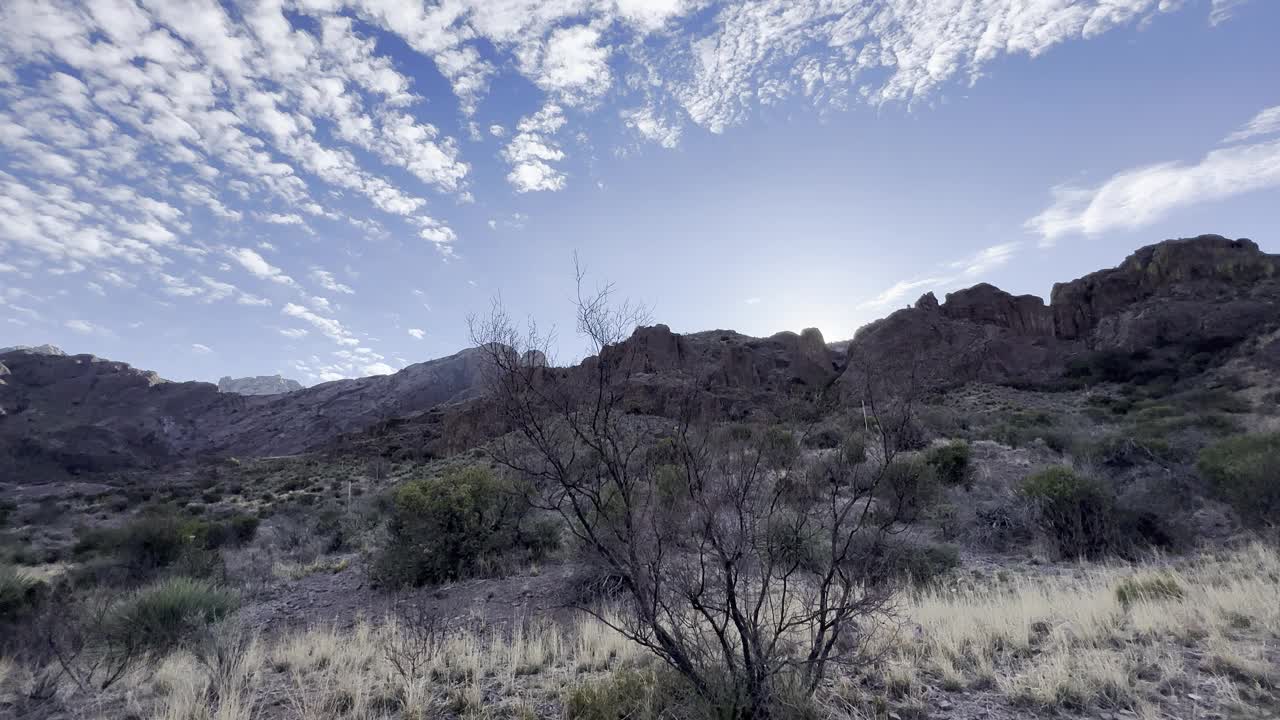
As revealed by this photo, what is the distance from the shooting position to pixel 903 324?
158 feet

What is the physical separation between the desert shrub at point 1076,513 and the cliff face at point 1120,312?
1138 inches

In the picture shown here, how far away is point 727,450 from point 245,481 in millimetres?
39063

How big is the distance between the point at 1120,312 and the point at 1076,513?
5184 cm

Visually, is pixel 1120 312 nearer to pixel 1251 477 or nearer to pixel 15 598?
pixel 1251 477

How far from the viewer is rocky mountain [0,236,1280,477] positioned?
4106 centimetres

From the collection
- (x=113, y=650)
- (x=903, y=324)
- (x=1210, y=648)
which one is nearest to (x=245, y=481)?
(x=113, y=650)

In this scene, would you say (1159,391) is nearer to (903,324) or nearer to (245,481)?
(903,324)

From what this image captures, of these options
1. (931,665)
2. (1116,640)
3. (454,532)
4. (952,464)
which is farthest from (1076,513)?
(454,532)

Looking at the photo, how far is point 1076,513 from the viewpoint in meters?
10.1

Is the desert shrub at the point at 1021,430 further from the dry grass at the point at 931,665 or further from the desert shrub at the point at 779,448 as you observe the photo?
the desert shrub at the point at 779,448

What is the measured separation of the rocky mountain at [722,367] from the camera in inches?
1617

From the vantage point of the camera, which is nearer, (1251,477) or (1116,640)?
(1116,640)

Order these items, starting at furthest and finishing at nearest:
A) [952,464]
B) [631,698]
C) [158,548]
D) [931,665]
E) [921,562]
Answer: [952,464] < [158,548] < [921,562] < [931,665] < [631,698]

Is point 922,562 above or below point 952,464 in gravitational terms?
below
